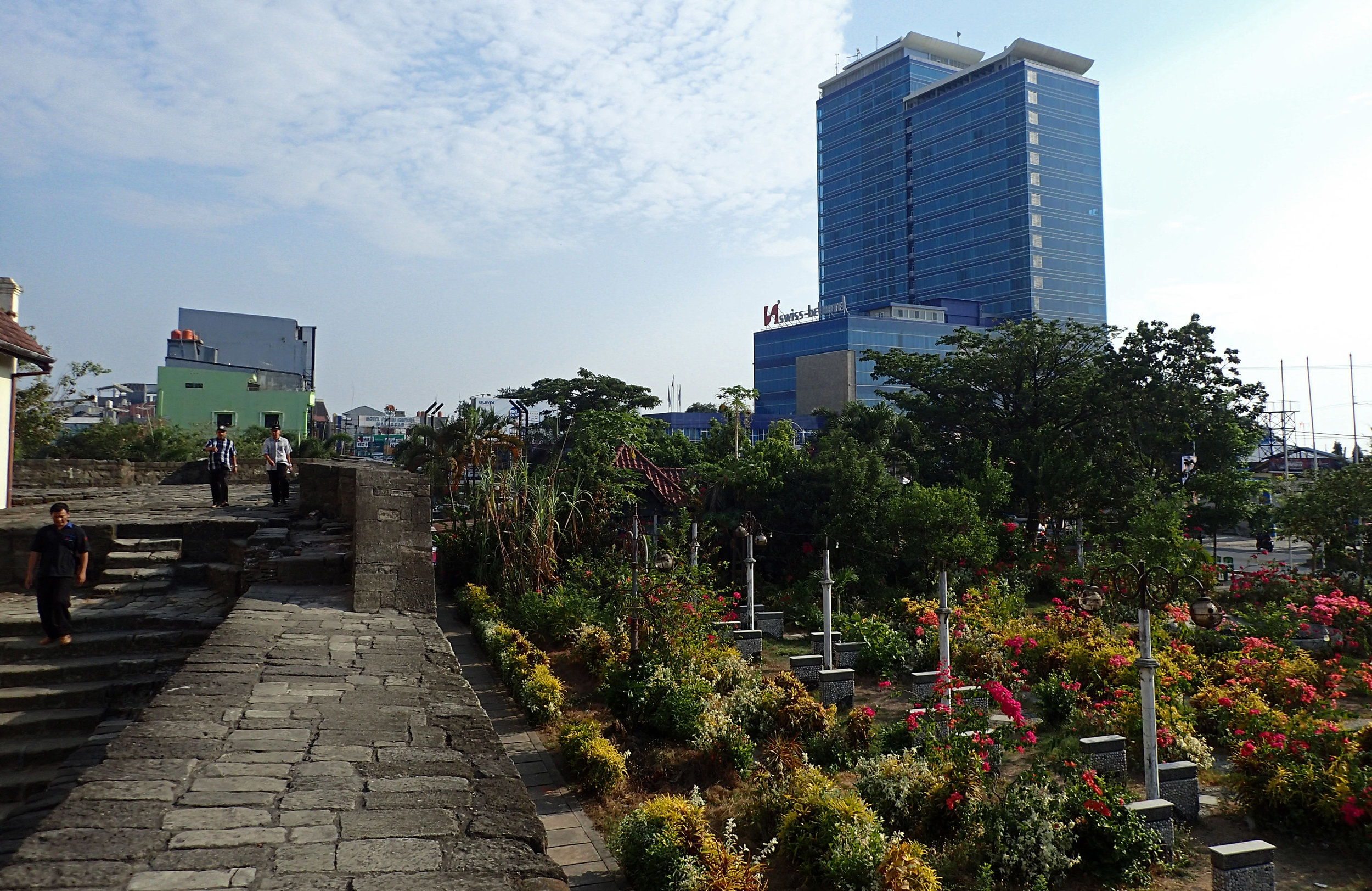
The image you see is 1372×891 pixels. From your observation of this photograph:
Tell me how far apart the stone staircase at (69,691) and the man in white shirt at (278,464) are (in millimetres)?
5423

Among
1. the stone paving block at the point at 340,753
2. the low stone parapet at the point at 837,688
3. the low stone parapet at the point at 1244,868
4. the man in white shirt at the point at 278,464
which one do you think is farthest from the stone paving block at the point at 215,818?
the man in white shirt at the point at 278,464

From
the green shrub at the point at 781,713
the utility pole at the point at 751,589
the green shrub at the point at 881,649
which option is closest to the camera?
the green shrub at the point at 781,713

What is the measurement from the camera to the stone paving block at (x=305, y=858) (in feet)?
9.38

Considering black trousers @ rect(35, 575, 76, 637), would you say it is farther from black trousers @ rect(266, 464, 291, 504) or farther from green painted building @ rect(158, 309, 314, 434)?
green painted building @ rect(158, 309, 314, 434)

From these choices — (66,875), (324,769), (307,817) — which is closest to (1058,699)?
(324,769)

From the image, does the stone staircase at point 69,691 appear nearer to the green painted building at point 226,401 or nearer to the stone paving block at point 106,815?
the stone paving block at point 106,815

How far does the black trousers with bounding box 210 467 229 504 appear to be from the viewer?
1227 cm

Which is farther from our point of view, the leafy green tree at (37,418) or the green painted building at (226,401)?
the green painted building at (226,401)

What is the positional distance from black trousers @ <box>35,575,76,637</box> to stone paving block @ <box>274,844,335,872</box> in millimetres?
5159

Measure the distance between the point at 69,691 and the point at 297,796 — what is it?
4.14m

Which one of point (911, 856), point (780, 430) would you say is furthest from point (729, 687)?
point (780, 430)

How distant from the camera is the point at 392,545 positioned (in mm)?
7492

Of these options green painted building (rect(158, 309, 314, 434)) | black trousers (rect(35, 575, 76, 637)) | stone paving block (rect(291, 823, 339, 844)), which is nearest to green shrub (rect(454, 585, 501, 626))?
black trousers (rect(35, 575, 76, 637))

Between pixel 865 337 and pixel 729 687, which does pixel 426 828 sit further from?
pixel 865 337
